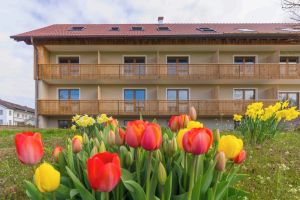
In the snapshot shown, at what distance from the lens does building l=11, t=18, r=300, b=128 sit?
696 inches

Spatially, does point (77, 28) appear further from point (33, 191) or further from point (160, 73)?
point (33, 191)

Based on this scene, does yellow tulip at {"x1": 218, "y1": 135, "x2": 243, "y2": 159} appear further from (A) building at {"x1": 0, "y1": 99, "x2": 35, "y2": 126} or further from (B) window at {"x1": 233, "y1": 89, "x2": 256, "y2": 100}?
(A) building at {"x1": 0, "y1": 99, "x2": 35, "y2": 126}

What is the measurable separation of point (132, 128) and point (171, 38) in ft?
57.0

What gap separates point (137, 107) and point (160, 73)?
2.59 metres

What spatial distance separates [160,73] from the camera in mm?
17891

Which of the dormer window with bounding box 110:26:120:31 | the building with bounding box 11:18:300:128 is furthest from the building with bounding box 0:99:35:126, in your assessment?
the building with bounding box 11:18:300:128

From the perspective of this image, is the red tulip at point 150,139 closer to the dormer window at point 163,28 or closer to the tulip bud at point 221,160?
the tulip bud at point 221,160

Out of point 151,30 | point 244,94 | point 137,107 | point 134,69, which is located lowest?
point 137,107

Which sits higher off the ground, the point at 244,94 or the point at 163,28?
the point at 163,28

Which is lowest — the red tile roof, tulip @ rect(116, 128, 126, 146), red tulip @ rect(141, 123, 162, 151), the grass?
the grass

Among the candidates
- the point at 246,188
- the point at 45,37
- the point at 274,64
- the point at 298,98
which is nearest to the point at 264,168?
the point at 246,188

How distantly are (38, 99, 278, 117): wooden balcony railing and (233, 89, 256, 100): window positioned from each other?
1.76 meters

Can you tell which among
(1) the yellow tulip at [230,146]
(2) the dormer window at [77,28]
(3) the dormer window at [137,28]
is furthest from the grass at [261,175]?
(3) the dormer window at [137,28]

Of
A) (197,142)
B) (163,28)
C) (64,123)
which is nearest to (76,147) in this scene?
(197,142)
